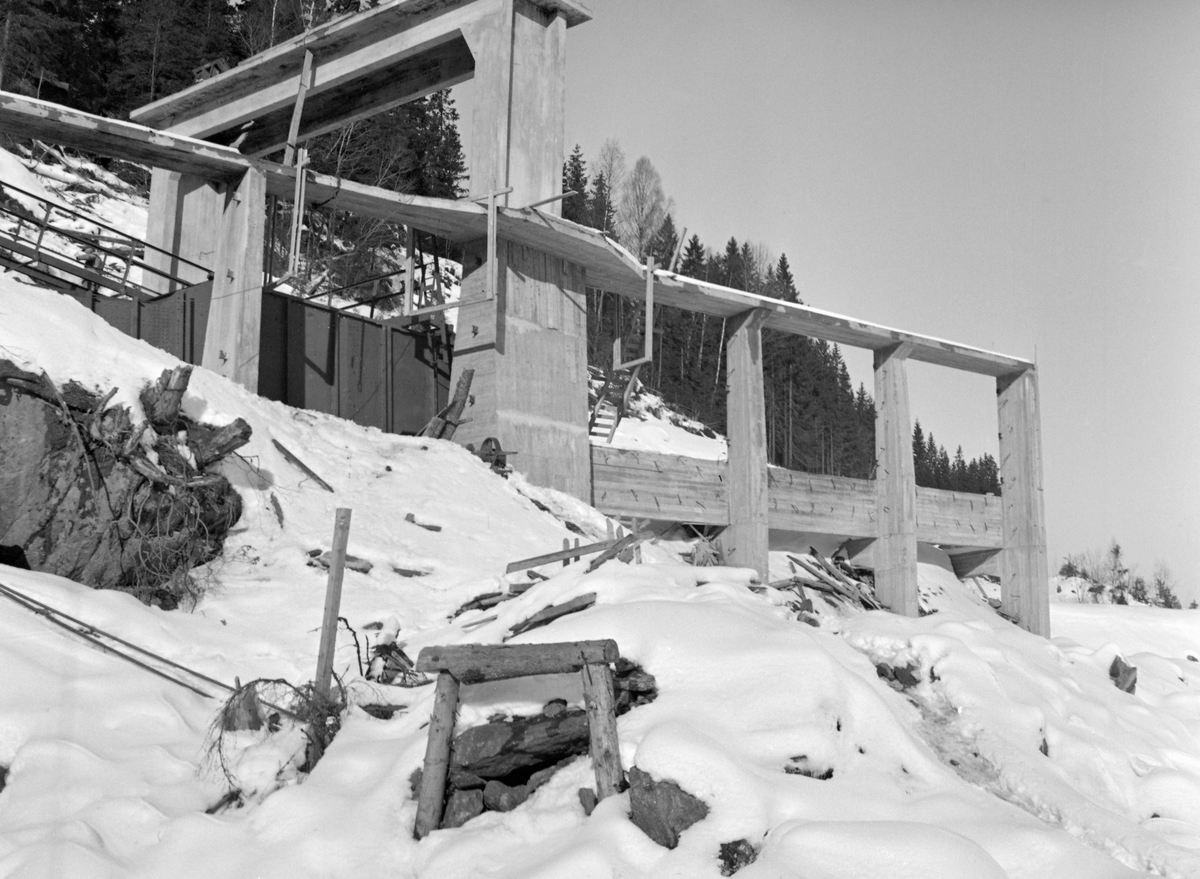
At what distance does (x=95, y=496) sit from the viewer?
8633mm

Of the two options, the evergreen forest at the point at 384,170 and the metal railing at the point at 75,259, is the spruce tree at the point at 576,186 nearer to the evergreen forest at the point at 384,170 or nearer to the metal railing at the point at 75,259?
the evergreen forest at the point at 384,170

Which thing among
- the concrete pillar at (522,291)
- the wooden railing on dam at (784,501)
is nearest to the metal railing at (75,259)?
the concrete pillar at (522,291)

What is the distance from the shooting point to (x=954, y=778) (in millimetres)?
6000

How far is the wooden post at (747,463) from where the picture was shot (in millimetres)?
13969

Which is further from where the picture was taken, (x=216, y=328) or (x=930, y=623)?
(x=216, y=328)

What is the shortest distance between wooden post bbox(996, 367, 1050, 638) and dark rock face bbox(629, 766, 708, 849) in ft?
39.7

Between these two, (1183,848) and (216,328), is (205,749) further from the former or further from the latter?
(216,328)

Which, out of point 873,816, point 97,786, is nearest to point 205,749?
point 97,786

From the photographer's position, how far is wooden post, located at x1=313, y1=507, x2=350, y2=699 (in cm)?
674

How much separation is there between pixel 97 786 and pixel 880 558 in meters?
11.6

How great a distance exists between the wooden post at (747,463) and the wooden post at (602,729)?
8.22 metres

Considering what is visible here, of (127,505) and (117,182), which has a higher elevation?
(117,182)

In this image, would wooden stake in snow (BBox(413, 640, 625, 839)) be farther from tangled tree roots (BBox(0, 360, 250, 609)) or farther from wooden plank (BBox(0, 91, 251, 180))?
wooden plank (BBox(0, 91, 251, 180))

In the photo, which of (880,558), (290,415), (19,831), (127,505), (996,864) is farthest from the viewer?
(880,558)
